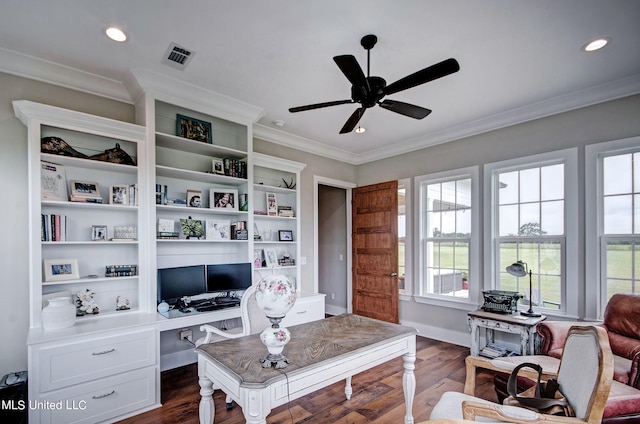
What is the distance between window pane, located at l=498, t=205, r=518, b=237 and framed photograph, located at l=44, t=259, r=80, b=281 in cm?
444

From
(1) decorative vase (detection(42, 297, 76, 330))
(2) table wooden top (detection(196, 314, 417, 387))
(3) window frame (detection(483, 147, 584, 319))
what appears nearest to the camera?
(2) table wooden top (detection(196, 314, 417, 387))

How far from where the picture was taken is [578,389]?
1548 millimetres

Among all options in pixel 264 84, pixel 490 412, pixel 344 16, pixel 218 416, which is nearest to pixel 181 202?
pixel 264 84

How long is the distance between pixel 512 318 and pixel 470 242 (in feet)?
3.73

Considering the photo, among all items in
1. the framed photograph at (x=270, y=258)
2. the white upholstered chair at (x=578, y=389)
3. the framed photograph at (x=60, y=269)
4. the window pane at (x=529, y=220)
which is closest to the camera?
the white upholstered chair at (x=578, y=389)

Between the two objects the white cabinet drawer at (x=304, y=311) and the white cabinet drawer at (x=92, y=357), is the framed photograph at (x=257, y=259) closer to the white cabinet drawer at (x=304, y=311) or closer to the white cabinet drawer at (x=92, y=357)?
the white cabinet drawer at (x=304, y=311)

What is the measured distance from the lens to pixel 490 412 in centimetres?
145

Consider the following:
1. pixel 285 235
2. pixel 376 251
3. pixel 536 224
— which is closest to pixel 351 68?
pixel 285 235

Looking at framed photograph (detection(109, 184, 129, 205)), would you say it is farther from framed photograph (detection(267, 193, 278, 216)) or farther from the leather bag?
the leather bag

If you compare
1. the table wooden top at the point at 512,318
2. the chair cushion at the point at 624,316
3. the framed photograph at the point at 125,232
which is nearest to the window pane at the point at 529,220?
the table wooden top at the point at 512,318

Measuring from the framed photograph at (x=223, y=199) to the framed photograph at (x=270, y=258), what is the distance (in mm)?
797

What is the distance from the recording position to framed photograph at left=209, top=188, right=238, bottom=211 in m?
3.57

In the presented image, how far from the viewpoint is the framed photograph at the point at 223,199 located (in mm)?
3568

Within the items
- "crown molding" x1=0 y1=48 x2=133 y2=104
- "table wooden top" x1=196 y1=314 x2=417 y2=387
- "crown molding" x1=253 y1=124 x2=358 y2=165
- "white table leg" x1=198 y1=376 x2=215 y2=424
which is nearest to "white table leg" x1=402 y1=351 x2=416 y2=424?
"table wooden top" x1=196 y1=314 x2=417 y2=387
